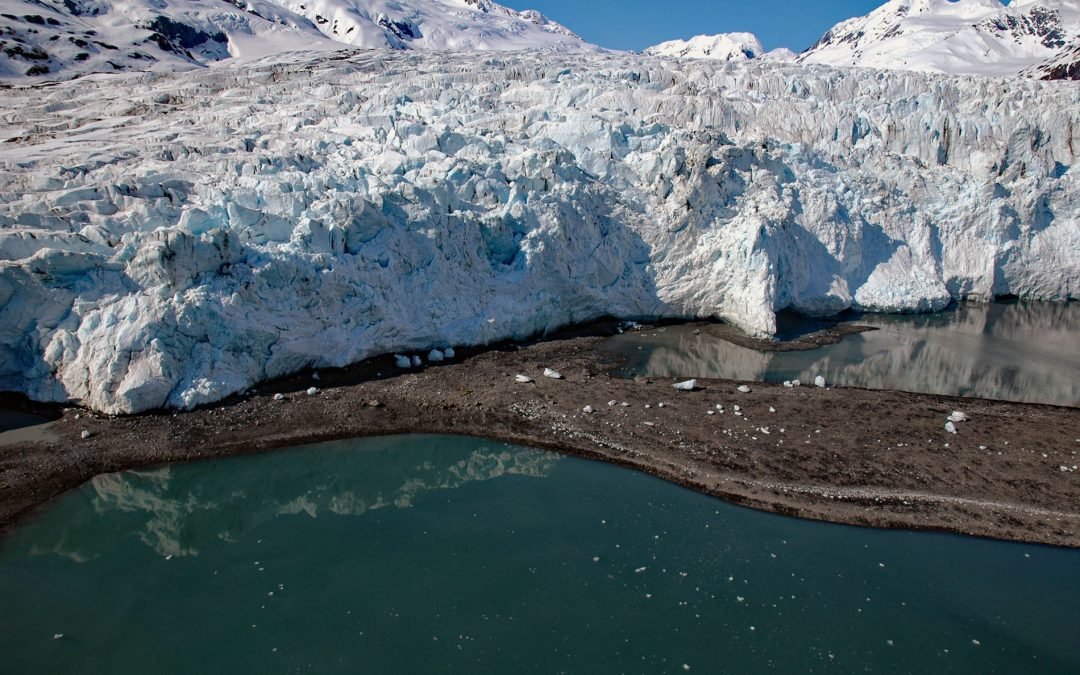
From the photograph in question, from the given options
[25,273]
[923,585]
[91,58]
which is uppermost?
[91,58]

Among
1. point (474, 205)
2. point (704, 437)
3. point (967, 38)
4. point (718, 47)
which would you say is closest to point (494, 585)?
point (704, 437)

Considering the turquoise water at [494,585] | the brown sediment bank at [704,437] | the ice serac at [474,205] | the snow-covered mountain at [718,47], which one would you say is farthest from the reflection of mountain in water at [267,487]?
the snow-covered mountain at [718,47]

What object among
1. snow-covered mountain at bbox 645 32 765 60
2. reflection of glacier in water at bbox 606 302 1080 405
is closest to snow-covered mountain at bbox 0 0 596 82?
reflection of glacier in water at bbox 606 302 1080 405

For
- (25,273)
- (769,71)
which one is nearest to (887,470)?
(25,273)

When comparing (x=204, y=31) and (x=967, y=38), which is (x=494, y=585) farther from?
(x=967, y=38)

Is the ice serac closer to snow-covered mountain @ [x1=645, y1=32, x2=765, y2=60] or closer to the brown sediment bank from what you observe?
the brown sediment bank

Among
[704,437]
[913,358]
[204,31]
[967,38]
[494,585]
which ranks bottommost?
[494,585]

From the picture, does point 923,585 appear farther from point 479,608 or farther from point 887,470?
point 479,608
